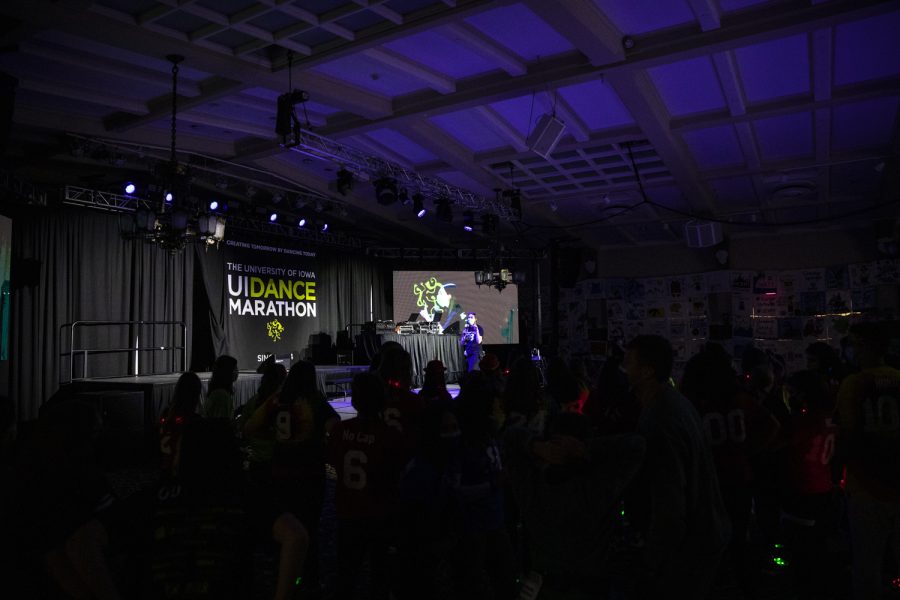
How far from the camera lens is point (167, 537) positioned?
5.98ft

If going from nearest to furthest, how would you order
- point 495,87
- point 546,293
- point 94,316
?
1. point 495,87
2. point 94,316
3. point 546,293

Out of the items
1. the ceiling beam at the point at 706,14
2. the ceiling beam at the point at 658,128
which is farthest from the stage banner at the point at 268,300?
the ceiling beam at the point at 706,14

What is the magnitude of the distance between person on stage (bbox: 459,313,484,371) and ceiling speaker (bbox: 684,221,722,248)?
5.18 metres

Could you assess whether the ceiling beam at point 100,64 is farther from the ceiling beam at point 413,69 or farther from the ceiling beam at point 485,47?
the ceiling beam at point 485,47

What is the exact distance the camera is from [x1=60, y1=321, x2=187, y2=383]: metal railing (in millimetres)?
A: 10031

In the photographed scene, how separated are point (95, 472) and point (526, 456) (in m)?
1.29

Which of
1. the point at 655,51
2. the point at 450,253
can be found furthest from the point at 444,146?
the point at 450,253

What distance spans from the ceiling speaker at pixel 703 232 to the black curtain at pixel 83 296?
9.85 m

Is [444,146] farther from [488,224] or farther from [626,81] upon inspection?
[626,81]

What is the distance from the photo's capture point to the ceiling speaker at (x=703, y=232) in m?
12.7

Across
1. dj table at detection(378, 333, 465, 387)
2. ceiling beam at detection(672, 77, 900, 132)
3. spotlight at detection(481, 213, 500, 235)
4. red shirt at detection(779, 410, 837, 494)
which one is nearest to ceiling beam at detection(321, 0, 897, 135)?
ceiling beam at detection(672, 77, 900, 132)

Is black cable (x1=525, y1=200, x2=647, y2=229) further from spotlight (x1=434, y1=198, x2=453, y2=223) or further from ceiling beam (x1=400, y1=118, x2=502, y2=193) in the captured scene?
ceiling beam (x1=400, y1=118, x2=502, y2=193)

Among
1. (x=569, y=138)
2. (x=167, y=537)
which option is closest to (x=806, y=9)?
(x=569, y=138)

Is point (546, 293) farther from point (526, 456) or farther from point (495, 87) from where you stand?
point (526, 456)
